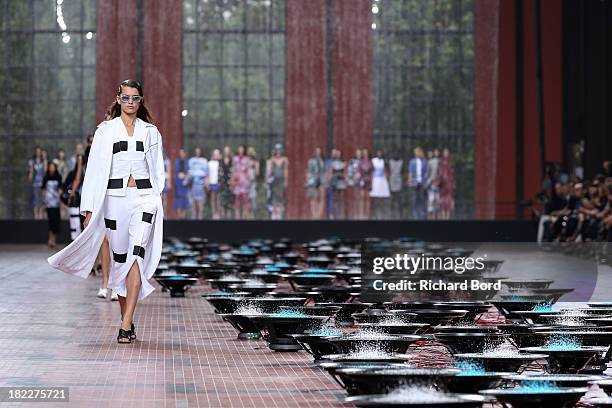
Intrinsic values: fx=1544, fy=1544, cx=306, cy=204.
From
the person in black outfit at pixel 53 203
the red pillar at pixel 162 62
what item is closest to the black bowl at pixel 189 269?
the person in black outfit at pixel 53 203

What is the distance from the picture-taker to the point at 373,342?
1006 centimetres

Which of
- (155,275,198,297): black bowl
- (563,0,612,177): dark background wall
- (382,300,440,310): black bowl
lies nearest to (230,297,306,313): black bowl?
(382,300,440,310): black bowl

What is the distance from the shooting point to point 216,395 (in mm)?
Answer: 9641

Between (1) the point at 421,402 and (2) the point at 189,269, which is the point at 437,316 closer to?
(1) the point at 421,402

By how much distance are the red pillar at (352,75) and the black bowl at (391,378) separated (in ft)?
138

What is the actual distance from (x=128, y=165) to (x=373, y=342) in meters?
3.86

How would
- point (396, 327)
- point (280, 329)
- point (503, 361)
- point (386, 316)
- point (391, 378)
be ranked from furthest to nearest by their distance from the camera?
point (386, 316) < point (280, 329) < point (396, 327) < point (503, 361) < point (391, 378)

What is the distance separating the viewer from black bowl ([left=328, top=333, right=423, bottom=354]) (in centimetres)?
997

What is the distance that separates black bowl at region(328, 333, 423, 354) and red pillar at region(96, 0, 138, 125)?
4010cm

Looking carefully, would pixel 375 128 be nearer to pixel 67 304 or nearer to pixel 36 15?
pixel 36 15

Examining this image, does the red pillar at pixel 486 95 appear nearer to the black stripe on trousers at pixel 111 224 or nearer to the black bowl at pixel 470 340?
the black stripe on trousers at pixel 111 224

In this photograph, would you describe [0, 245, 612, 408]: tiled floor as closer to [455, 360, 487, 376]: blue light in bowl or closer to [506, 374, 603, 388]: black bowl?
[455, 360, 487, 376]: blue light in bowl

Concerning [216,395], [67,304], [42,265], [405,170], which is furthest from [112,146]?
[405,170]

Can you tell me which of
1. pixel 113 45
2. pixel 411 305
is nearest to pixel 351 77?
pixel 113 45
